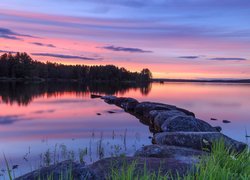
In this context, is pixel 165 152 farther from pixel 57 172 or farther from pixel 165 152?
pixel 57 172

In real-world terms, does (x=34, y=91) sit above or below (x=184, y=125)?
below

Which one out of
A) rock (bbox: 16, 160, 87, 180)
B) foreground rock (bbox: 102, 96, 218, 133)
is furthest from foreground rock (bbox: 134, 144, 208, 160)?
foreground rock (bbox: 102, 96, 218, 133)

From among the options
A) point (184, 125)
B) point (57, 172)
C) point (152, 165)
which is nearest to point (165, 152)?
point (152, 165)

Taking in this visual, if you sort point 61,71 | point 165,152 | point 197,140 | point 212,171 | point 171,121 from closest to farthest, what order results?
point 212,171, point 165,152, point 197,140, point 171,121, point 61,71

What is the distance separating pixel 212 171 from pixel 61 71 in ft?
596

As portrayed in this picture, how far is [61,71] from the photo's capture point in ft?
602

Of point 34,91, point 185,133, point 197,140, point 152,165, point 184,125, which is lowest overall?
point 34,91

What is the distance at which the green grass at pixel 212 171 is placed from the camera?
4.89 metres

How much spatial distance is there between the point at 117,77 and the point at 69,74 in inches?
1005

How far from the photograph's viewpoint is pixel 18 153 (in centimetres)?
1391

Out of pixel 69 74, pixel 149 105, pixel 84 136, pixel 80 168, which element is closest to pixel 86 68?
pixel 69 74

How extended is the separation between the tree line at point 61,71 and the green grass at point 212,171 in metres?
139

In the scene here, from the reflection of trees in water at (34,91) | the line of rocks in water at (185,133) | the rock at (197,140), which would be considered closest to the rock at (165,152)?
the line of rocks in water at (185,133)

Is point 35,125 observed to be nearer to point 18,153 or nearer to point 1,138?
point 1,138
